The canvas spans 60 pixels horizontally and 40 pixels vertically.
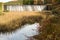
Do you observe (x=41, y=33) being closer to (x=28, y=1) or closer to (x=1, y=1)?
(x=28, y=1)

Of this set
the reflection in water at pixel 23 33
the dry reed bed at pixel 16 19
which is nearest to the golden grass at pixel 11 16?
the dry reed bed at pixel 16 19

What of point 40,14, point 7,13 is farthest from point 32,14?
point 7,13

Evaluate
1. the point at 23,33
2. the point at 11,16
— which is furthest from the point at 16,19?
the point at 23,33

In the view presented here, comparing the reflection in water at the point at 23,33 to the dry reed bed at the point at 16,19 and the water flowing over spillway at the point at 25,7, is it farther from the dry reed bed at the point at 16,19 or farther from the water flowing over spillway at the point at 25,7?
the water flowing over spillway at the point at 25,7

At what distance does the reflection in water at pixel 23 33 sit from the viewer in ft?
8.64

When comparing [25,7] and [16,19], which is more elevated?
[25,7]

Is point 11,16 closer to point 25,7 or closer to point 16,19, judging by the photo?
point 16,19

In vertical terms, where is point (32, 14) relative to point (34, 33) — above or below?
above

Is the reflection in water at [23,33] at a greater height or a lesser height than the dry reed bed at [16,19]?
lesser

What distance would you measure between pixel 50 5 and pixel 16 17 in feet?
1.32

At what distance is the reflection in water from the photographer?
8.64 ft

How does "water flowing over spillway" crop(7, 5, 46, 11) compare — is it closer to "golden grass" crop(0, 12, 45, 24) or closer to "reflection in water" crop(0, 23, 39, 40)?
"golden grass" crop(0, 12, 45, 24)

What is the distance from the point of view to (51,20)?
2676 millimetres

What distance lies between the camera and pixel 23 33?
2650 mm
